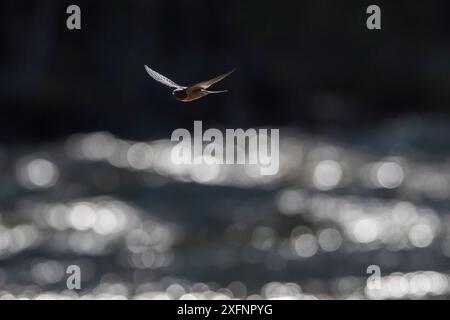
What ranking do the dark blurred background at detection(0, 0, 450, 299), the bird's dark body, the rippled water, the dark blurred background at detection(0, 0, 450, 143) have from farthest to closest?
the dark blurred background at detection(0, 0, 450, 143) < the dark blurred background at detection(0, 0, 450, 299) < the rippled water < the bird's dark body

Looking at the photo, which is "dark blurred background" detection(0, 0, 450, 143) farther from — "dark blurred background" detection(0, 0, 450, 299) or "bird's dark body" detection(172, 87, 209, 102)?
"bird's dark body" detection(172, 87, 209, 102)

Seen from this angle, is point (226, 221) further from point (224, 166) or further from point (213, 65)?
point (213, 65)

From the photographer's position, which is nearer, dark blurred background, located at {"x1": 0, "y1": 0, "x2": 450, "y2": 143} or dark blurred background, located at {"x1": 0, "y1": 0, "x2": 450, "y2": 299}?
dark blurred background, located at {"x1": 0, "y1": 0, "x2": 450, "y2": 299}

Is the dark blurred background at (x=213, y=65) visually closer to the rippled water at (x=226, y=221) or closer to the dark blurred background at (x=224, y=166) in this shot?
the dark blurred background at (x=224, y=166)

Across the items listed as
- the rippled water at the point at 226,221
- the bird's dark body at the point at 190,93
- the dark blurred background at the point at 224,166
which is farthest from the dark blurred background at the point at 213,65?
the bird's dark body at the point at 190,93

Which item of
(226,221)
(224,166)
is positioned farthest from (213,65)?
(226,221)

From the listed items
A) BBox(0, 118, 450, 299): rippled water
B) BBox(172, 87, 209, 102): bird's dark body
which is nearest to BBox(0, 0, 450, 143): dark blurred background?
BBox(0, 118, 450, 299): rippled water
